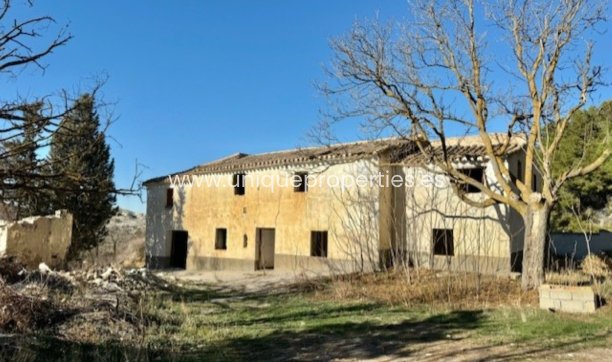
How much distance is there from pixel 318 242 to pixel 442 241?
4.84 metres

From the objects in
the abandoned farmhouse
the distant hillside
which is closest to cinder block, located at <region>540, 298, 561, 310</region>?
the abandoned farmhouse

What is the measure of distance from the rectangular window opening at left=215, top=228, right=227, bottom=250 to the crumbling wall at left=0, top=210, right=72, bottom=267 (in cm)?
→ 624

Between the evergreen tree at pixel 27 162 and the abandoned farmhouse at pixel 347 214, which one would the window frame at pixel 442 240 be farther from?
the evergreen tree at pixel 27 162

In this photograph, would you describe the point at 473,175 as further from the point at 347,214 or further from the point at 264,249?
the point at 264,249

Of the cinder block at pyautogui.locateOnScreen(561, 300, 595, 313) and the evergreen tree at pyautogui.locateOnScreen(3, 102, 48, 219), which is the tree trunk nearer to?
the cinder block at pyautogui.locateOnScreen(561, 300, 595, 313)

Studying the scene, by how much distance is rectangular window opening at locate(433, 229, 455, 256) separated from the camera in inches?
675

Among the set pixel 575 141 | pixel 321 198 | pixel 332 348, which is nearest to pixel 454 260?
pixel 321 198

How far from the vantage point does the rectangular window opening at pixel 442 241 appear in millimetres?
17141

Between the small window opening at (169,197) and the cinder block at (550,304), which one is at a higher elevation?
the small window opening at (169,197)

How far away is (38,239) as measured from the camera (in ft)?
57.2

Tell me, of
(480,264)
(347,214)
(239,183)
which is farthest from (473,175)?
(239,183)

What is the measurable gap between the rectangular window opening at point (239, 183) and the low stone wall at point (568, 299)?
14301mm

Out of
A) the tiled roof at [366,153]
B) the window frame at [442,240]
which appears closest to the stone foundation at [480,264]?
the window frame at [442,240]

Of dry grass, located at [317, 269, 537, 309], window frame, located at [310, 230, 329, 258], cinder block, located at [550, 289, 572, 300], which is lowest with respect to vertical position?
dry grass, located at [317, 269, 537, 309]
